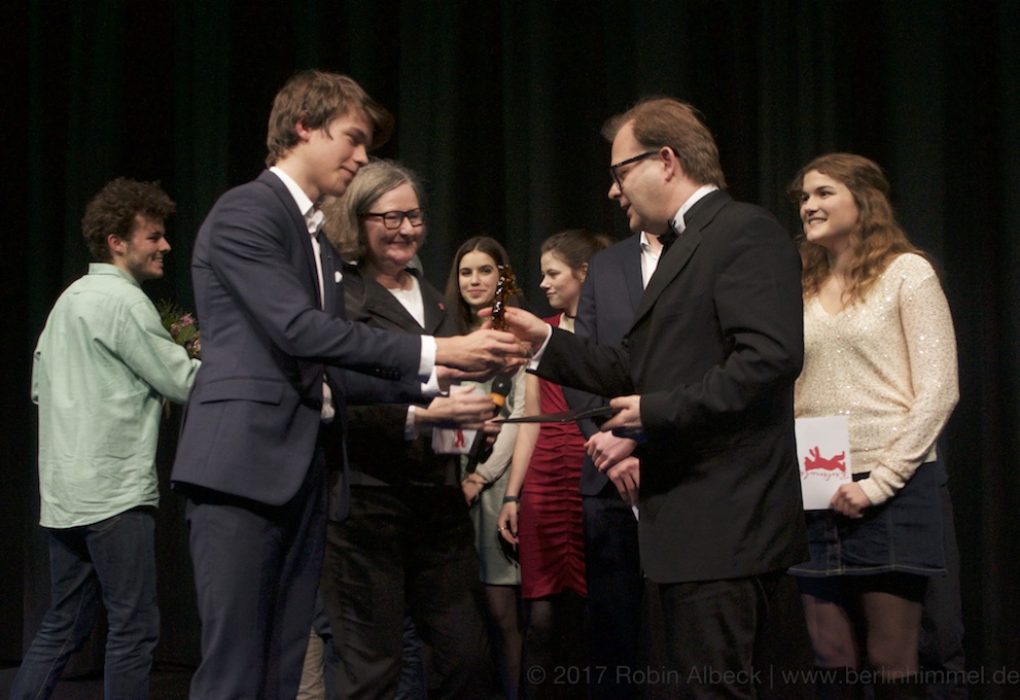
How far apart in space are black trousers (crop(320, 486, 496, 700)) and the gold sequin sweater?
0.99 meters

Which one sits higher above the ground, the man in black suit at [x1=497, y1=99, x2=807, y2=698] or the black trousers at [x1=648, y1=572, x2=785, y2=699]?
the man in black suit at [x1=497, y1=99, x2=807, y2=698]

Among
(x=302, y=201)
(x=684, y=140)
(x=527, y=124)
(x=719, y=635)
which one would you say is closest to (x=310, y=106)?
(x=302, y=201)

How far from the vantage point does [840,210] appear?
9.53ft

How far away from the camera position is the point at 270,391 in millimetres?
2008

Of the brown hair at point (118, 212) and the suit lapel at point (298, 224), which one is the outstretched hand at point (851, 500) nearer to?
the suit lapel at point (298, 224)

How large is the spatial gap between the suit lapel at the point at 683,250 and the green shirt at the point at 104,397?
1653 mm

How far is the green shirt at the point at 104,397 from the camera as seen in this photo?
3229mm

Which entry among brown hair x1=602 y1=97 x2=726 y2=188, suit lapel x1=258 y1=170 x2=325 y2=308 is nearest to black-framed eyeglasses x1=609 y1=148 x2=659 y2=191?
brown hair x1=602 y1=97 x2=726 y2=188

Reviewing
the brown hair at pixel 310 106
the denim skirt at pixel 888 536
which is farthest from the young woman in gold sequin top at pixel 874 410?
the brown hair at pixel 310 106

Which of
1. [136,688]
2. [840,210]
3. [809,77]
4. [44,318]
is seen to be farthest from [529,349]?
[44,318]

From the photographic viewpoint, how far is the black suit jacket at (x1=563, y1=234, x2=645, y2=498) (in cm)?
307

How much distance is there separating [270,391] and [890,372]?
5.16 feet

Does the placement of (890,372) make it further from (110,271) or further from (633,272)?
(110,271)

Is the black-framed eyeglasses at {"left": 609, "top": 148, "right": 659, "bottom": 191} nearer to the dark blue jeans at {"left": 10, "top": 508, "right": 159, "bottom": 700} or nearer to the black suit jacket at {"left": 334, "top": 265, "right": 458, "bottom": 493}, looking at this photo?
the black suit jacket at {"left": 334, "top": 265, "right": 458, "bottom": 493}
